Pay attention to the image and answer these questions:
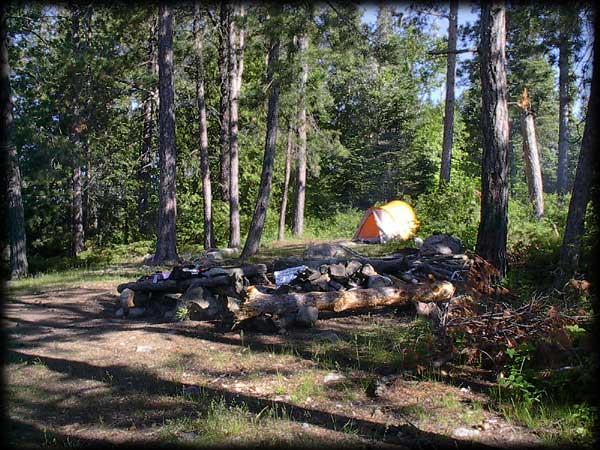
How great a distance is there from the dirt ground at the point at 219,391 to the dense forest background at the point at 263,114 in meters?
5.06

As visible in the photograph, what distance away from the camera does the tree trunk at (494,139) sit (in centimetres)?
746

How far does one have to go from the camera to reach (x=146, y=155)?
832 inches

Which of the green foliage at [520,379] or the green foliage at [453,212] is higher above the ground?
the green foliage at [453,212]

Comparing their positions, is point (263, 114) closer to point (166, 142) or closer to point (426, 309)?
point (166, 142)

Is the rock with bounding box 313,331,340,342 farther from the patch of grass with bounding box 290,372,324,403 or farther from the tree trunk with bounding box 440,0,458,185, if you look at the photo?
the tree trunk with bounding box 440,0,458,185

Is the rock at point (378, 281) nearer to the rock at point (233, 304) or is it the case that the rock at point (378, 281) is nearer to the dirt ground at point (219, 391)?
the dirt ground at point (219, 391)

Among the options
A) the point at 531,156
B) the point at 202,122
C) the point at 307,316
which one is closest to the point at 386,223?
the point at 531,156

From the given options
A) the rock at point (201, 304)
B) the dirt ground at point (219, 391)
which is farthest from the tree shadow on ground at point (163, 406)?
the rock at point (201, 304)

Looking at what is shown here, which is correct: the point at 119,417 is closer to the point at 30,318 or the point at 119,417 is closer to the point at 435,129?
the point at 30,318

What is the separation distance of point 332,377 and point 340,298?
79.8 inches

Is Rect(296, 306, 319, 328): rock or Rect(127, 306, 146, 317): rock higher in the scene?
Rect(296, 306, 319, 328): rock

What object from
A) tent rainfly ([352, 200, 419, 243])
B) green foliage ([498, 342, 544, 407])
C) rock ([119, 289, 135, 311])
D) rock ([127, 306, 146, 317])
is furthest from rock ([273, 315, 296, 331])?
tent rainfly ([352, 200, 419, 243])

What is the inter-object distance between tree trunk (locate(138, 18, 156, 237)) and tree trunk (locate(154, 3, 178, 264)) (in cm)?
674

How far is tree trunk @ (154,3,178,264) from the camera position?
12062 millimetres
